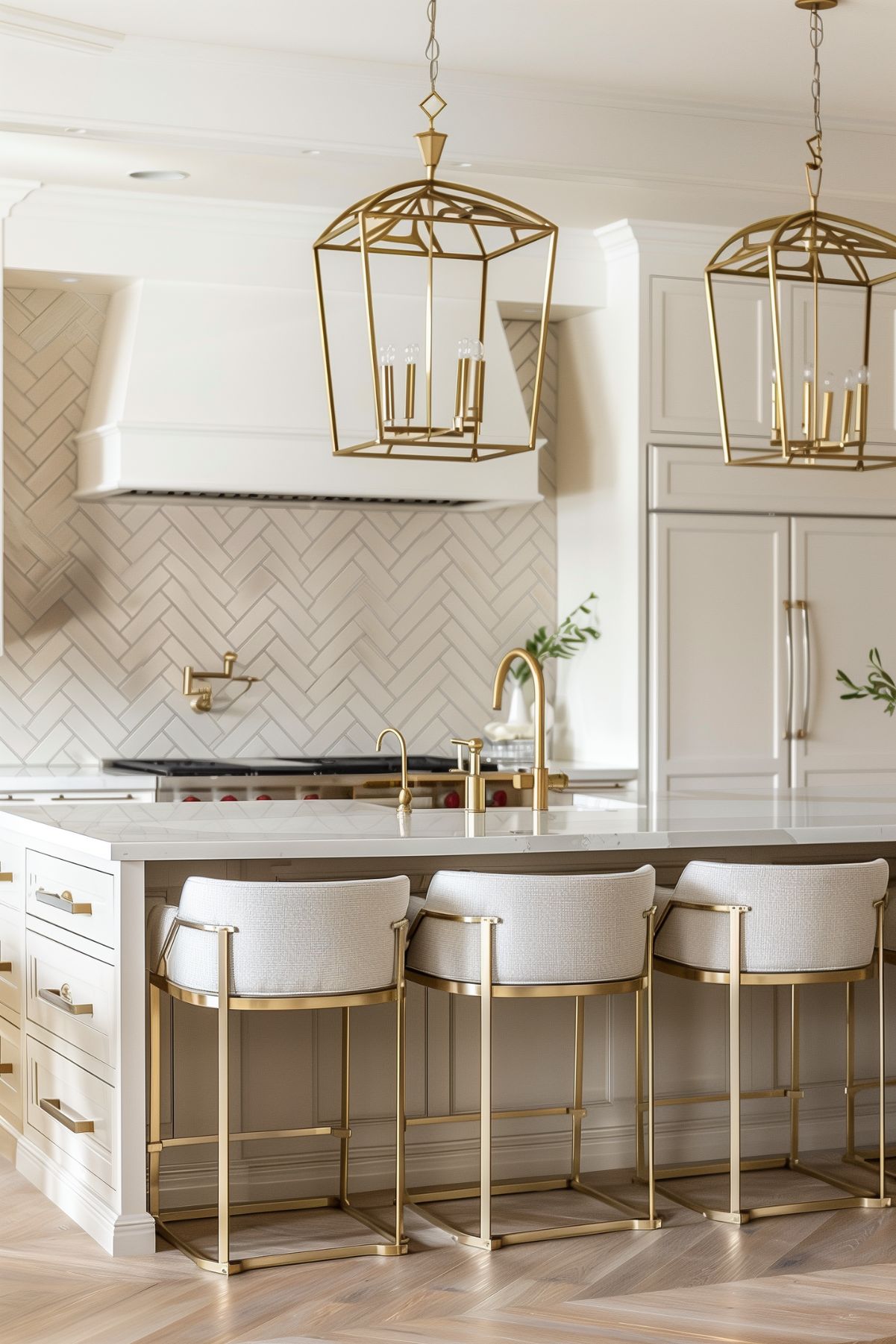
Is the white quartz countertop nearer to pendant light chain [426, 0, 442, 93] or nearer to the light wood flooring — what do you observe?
the light wood flooring

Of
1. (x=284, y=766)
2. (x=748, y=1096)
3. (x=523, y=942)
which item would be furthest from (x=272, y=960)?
(x=284, y=766)

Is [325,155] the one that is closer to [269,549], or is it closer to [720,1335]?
[269,549]

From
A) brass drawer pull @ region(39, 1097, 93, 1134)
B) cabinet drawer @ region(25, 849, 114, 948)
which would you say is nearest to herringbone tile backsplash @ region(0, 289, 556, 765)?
cabinet drawer @ region(25, 849, 114, 948)

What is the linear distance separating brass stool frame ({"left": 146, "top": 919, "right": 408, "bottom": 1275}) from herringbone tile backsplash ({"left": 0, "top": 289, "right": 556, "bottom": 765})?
8.18ft

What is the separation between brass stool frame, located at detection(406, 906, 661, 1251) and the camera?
309 centimetres

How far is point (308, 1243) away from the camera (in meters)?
3.18

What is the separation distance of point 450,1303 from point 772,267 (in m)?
2.13

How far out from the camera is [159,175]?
16.2 feet

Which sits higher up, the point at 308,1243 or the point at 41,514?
the point at 41,514

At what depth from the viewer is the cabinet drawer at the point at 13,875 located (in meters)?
3.70

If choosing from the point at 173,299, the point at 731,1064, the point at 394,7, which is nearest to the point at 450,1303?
the point at 731,1064

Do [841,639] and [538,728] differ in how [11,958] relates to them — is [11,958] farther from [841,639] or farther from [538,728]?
[841,639]

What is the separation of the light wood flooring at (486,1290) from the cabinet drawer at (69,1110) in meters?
0.15

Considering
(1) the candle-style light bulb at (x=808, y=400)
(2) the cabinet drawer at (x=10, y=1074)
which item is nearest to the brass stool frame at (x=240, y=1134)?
(2) the cabinet drawer at (x=10, y=1074)
